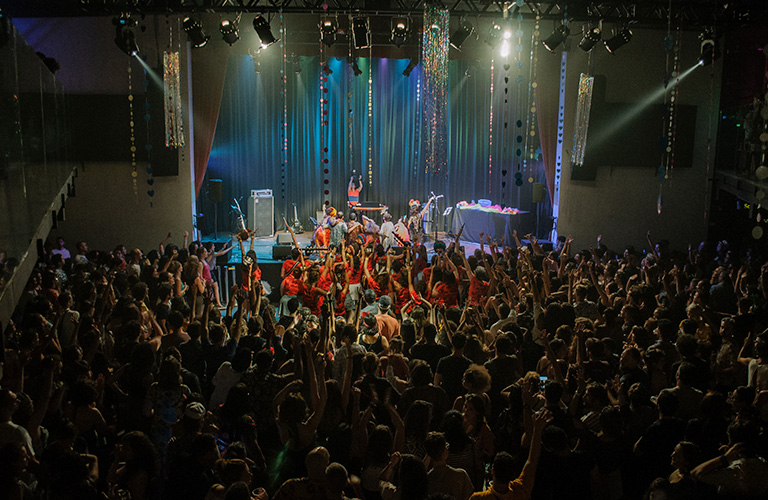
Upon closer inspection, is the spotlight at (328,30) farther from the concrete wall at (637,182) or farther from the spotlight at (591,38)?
the concrete wall at (637,182)

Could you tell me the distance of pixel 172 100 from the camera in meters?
11.7

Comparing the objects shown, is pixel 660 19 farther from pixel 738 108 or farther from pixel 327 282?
pixel 327 282

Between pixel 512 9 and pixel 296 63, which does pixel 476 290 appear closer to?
pixel 512 9

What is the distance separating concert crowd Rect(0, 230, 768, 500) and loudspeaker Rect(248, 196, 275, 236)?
9.05 m

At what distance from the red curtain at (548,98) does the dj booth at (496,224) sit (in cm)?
166

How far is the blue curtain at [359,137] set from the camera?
655 inches

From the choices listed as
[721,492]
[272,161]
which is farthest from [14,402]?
[272,161]

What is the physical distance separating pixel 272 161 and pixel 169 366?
13682 mm

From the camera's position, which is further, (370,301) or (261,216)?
(261,216)

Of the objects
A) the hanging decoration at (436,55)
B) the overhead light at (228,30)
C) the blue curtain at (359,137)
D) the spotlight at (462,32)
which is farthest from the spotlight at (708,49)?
the overhead light at (228,30)

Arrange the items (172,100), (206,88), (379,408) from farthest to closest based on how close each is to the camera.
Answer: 1. (206,88)
2. (172,100)
3. (379,408)

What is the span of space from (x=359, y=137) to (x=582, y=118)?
6.56m

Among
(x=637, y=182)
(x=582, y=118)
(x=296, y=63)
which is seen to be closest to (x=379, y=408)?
(x=582, y=118)

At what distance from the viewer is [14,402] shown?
3.52 meters
